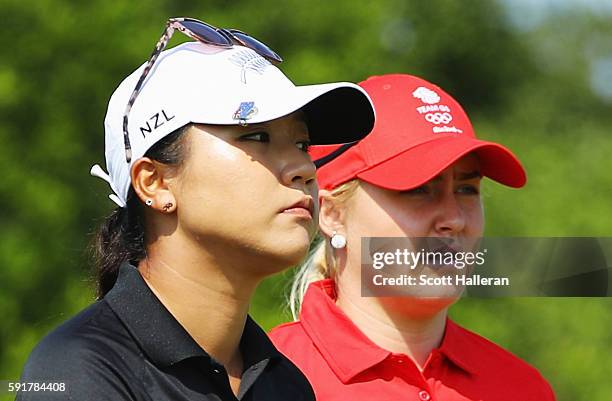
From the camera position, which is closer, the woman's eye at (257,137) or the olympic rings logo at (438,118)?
the woman's eye at (257,137)

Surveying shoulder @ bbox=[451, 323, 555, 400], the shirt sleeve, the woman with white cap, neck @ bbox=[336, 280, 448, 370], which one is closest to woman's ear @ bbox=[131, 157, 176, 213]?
the woman with white cap

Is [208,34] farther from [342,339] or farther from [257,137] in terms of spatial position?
[342,339]

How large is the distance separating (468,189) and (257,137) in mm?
972

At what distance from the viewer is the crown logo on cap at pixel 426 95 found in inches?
130

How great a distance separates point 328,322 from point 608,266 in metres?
1.54

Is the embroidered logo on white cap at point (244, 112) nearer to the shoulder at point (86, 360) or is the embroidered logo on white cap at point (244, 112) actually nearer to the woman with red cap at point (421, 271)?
the shoulder at point (86, 360)

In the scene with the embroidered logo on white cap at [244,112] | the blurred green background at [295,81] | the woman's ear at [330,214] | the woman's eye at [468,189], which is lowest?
the blurred green background at [295,81]

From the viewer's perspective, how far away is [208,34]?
2521 mm

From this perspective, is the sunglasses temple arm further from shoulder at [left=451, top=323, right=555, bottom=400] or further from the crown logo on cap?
shoulder at [left=451, top=323, right=555, bottom=400]

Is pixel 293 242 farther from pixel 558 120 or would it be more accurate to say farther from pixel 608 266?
pixel 558 120

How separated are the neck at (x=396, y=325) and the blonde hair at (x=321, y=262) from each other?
158 millimetres

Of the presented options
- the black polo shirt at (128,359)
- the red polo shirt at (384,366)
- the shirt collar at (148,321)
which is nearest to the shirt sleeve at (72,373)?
the black polo shirt at (128,359)

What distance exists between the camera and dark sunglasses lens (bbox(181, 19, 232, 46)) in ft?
8.25

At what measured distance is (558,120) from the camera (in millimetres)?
7094
